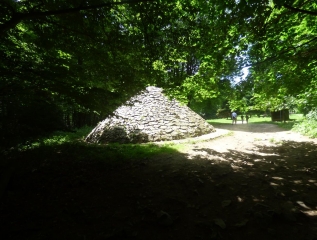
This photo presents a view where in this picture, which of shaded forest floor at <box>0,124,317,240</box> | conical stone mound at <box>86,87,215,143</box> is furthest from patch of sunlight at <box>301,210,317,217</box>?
conical stone mound at <box>86,87,215,143</box>

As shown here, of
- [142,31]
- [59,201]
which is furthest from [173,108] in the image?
[59,201]

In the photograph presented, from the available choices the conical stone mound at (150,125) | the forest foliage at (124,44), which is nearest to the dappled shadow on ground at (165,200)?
the forest foliage at (124,44)

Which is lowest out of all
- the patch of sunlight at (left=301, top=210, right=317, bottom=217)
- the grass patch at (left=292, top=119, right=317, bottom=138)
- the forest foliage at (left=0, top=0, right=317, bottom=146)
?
the patch of sunlight at (left=301, top=210, right=317, bottom=217)

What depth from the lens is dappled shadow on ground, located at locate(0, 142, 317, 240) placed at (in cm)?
270

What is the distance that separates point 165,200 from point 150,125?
25.4 ft

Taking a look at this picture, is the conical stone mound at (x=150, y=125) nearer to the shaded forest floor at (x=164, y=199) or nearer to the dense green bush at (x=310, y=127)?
the shaded forest floor at (x=164, y=199)

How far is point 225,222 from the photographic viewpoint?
2.87 meters

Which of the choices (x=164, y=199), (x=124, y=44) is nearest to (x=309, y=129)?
(x=164, y=199)

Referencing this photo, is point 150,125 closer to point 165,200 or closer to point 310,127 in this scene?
point 165,200

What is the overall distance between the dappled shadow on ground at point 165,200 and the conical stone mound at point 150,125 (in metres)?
4.44

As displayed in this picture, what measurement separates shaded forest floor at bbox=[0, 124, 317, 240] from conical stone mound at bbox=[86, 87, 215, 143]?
13.9 ft

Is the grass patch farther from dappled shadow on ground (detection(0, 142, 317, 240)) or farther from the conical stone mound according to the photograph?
the conical stone mound

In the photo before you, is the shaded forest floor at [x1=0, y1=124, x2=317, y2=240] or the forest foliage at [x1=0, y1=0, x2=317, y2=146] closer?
the shaded forest floor at [x1=0, y1=124, x2=317, y2=240]

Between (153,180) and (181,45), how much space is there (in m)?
3.82
